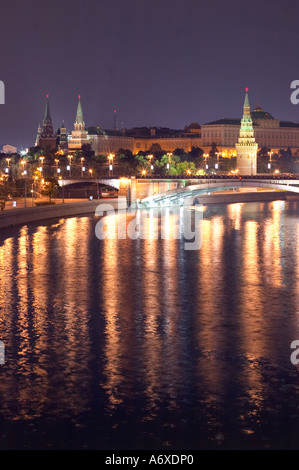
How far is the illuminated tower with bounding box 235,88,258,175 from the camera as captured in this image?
483 feet

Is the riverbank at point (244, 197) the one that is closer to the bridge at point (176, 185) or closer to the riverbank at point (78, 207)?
the riverbank at point (78, 207)

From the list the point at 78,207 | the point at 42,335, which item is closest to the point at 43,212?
the point at 78,207

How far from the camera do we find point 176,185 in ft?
259

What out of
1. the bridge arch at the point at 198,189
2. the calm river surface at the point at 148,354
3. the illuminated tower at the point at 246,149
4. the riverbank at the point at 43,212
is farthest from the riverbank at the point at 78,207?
the illuminated tower at the point at 246,149

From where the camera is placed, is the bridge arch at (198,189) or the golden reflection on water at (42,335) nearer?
the golden reflection on water at (42,335)

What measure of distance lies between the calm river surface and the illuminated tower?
115 meters

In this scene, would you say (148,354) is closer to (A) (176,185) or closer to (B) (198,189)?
(B) (198,189)

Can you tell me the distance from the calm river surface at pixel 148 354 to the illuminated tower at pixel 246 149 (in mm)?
115231

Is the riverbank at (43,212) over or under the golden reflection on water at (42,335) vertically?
over

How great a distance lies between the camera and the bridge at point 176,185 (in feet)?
240

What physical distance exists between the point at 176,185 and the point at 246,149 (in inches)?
2973

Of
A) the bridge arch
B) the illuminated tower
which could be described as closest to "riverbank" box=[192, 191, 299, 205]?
the bridge arch

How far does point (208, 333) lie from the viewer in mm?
18234
